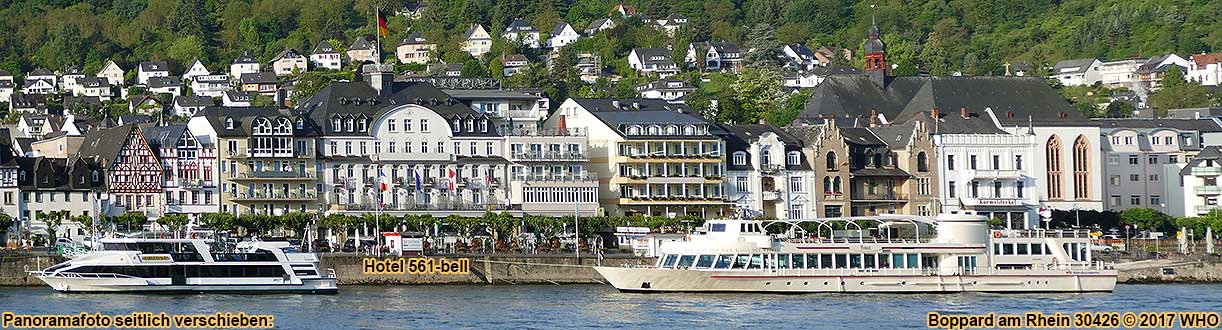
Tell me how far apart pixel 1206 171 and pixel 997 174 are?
1049 cm

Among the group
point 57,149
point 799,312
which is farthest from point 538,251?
point 57,149

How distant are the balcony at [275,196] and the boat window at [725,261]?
28.4m

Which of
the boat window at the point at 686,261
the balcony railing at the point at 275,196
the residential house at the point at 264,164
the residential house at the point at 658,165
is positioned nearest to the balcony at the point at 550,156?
the residential house at the point at 658,165

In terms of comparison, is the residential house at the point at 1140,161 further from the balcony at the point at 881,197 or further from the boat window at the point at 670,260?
the boat window at the point at 670,260

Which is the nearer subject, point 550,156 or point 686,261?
point 686,261

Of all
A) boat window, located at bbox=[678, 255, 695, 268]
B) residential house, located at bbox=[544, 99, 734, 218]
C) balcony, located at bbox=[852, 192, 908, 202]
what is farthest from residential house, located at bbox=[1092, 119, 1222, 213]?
boat window, located at bbox=[678, 255, 695, 268]

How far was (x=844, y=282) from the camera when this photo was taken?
319ft

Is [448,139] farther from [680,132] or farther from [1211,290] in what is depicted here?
[1211,290]

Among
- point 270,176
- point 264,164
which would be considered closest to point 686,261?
point 270,176

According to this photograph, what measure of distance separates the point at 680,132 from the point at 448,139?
10918 mm

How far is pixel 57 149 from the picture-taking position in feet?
426

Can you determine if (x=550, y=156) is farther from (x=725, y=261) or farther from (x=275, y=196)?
(x=725, y=261)

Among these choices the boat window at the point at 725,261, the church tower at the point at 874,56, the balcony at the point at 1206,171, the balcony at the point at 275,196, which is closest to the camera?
the boat window at the point at 725,261

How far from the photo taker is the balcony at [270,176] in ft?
389
